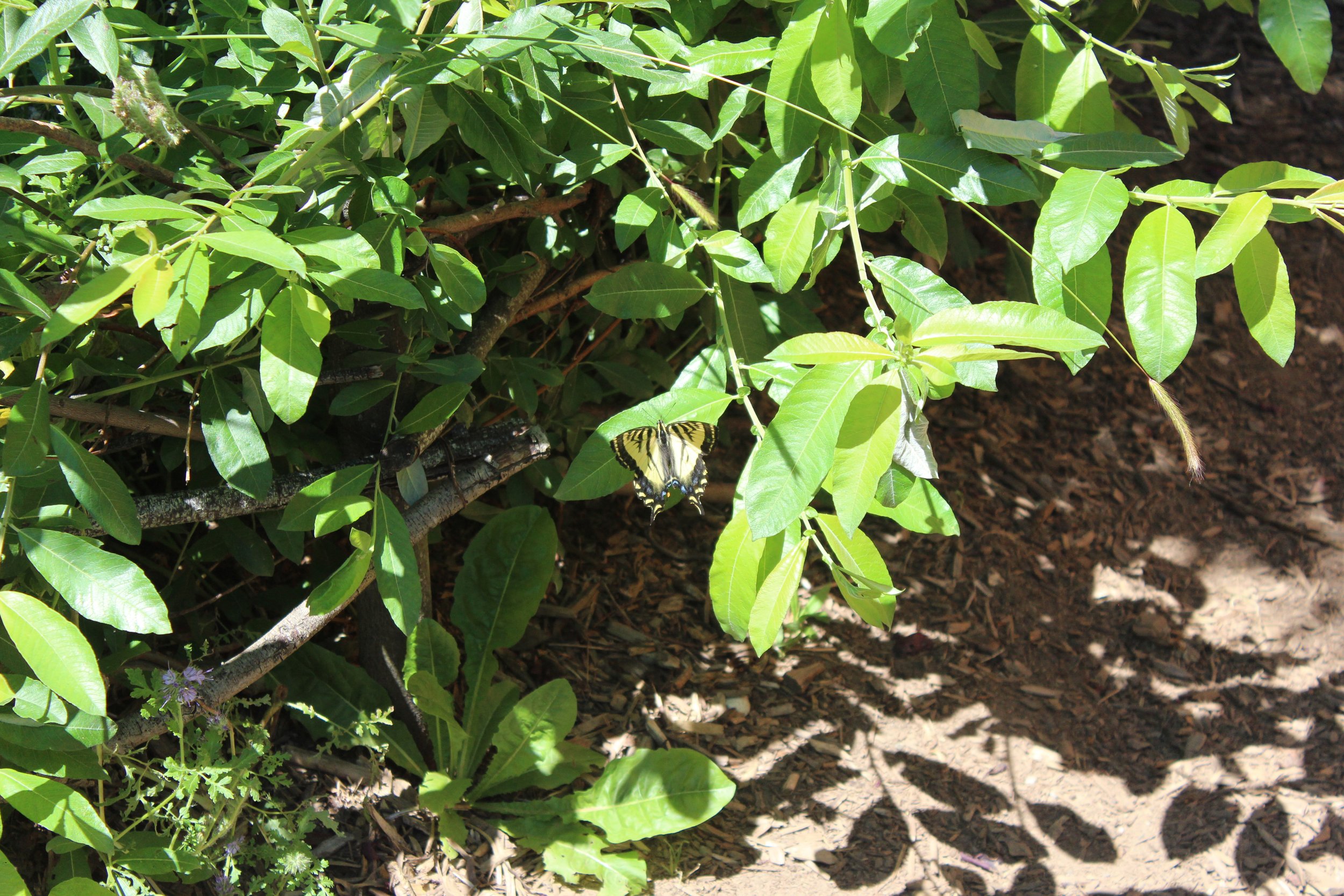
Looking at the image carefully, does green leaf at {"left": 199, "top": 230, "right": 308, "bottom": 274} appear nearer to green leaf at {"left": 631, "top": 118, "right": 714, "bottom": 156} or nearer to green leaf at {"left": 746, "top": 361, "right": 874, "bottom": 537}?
green leaf at {"left": 746, "top": 361, "right": 874, "bottom": 537}

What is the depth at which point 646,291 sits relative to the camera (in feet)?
4.19

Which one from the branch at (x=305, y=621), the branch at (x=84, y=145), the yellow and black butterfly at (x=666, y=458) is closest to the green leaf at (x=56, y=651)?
the branch at (x=305, y=621)

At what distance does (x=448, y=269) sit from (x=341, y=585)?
44 cm

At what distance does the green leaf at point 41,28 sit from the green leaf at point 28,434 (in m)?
0.32

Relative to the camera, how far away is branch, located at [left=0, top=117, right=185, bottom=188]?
1.06 meters

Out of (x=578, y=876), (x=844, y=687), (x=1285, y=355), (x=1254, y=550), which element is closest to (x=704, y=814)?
(x=578, y=876)

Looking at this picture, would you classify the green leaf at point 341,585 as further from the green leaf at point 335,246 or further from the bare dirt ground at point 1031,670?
the bare dirt ground at point 1031,670

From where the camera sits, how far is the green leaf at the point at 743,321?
4.67ft

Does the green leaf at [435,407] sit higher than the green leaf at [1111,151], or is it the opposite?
the green leaf at [1111,151]

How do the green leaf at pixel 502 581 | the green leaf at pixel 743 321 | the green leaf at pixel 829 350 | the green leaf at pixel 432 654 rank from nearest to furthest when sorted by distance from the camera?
the green leaf at pixel 829 350, the green leaf at pixel 743 321, the green leaf at pixel 432 654, the green leaf at pixel 502 581

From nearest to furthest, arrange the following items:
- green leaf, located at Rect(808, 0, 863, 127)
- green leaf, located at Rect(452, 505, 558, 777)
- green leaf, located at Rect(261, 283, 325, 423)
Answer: green leaf, located at Rect(261, 283, 325, 423) → green leaf, located at Rect(808, 0, 863, 127) → green leaf, located at Rect(452, 505, 558, 777)

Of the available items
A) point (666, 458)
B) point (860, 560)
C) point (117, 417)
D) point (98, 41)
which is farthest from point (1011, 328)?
point (117, 417)

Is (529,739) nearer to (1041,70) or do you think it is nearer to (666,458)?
(666,458)

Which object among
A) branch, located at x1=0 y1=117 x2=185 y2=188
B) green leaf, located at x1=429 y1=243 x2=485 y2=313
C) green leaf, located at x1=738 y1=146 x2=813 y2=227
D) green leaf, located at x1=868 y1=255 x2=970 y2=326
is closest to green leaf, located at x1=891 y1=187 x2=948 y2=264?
green leaf, located at x1=738 y1=146 x2=813 y2=227
